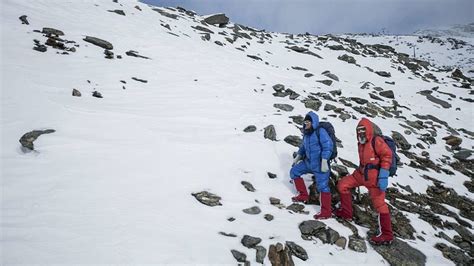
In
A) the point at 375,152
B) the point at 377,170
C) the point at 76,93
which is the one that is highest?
the point at 375,152

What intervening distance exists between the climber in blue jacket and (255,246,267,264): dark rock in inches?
81.7

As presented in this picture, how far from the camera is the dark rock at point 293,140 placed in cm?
1101

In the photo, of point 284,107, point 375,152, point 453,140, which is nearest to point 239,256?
point 375,152

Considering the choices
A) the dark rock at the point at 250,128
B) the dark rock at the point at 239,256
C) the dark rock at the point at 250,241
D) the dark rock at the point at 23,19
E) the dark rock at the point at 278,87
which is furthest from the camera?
the dark rock at the point at 278,87

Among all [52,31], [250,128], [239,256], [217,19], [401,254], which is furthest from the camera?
[217,19]

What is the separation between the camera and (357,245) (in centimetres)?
664

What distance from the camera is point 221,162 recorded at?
878 centimetres

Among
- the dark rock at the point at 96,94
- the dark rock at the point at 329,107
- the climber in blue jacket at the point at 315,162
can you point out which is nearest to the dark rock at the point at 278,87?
the dark rock at the point at 329,107

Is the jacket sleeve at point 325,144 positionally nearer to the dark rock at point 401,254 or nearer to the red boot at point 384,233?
the red boot at point 384,233

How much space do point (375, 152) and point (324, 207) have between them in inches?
74.5

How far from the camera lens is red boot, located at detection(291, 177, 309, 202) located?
26.1 ft

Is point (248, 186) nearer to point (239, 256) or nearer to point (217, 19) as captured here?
point (239, 256)

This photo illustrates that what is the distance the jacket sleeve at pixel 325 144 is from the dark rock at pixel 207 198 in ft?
9.77

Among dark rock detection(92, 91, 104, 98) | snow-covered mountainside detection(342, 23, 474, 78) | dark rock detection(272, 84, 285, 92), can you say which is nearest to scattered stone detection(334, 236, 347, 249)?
dark rock detection(92, 91, 104, 98)
